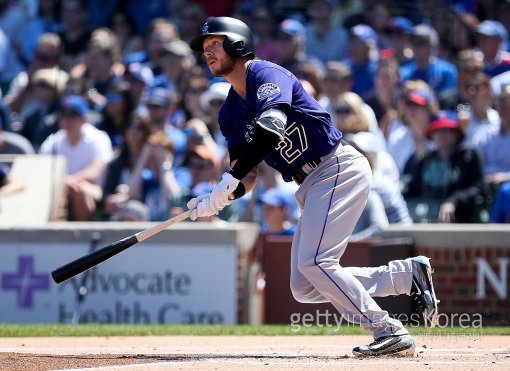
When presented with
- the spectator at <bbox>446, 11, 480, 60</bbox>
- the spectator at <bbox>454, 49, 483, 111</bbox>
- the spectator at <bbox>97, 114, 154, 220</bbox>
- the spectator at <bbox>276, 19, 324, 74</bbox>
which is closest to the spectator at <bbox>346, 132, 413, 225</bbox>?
the spectator at <bbox>454, 49, 483, 111</bbox>

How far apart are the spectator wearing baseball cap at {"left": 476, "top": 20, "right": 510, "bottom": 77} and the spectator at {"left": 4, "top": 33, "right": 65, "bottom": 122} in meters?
5.11

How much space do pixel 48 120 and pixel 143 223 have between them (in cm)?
308

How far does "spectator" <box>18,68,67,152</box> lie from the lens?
12.7 meters

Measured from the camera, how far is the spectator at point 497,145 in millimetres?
10609

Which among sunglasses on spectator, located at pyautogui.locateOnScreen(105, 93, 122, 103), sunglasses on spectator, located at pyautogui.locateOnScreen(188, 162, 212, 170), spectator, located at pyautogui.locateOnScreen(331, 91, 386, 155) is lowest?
sunglasses on spectator, located at pyautogui.locateOnScreen(188, 162, 212, 170)

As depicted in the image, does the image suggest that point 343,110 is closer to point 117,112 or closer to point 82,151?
point 82,151

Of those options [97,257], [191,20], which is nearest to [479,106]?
[191,20]

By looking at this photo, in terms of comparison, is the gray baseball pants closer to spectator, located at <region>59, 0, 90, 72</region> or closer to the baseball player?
the baseball player

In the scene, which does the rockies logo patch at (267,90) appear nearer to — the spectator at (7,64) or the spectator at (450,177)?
the spectator at (450,177)

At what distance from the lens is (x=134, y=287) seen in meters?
10.0

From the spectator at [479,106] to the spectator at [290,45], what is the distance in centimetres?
231

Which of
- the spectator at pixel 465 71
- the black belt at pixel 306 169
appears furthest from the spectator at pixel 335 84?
the black belt at pixel 306 169

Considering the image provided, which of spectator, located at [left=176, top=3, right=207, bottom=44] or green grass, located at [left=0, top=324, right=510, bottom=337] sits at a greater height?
spectator, located at [left=176, top=3, right=207, bottom=44]

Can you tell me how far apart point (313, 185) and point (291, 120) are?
418 millimetres
